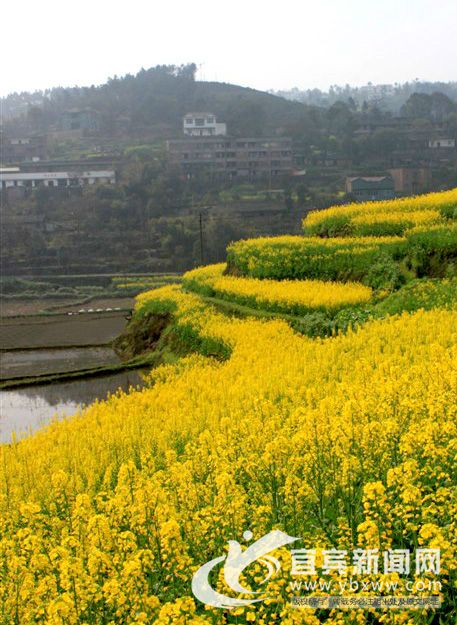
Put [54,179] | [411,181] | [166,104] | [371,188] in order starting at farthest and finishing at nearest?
[166,104] < [54,179] < [411,181] < [371,188]

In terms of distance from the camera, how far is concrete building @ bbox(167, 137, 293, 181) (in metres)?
62.2

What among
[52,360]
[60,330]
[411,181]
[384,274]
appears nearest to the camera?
[384,274]

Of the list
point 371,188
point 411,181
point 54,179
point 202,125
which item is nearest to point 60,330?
point 371,188

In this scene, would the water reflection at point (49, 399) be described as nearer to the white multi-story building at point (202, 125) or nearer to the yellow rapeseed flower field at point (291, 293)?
the yellow rapeseed flower field at point (291, 293)

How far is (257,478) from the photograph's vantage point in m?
4.73

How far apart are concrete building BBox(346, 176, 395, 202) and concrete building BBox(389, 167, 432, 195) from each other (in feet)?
7.17

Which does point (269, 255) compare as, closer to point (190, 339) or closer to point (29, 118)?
point (190, 339)

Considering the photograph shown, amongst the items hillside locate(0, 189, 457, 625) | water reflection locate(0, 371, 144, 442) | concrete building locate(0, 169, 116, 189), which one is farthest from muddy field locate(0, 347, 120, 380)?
concrete building locate(0, 169, 116, 189)

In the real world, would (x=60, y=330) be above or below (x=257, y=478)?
below

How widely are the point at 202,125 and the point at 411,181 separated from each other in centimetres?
2920

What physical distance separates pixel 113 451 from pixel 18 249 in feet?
143

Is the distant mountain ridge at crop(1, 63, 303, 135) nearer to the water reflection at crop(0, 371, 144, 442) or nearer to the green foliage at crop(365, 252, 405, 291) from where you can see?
the green foliage at crop(365, 252, 405, 291)

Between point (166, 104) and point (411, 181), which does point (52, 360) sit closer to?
point (411, 181)

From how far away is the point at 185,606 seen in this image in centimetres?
288
